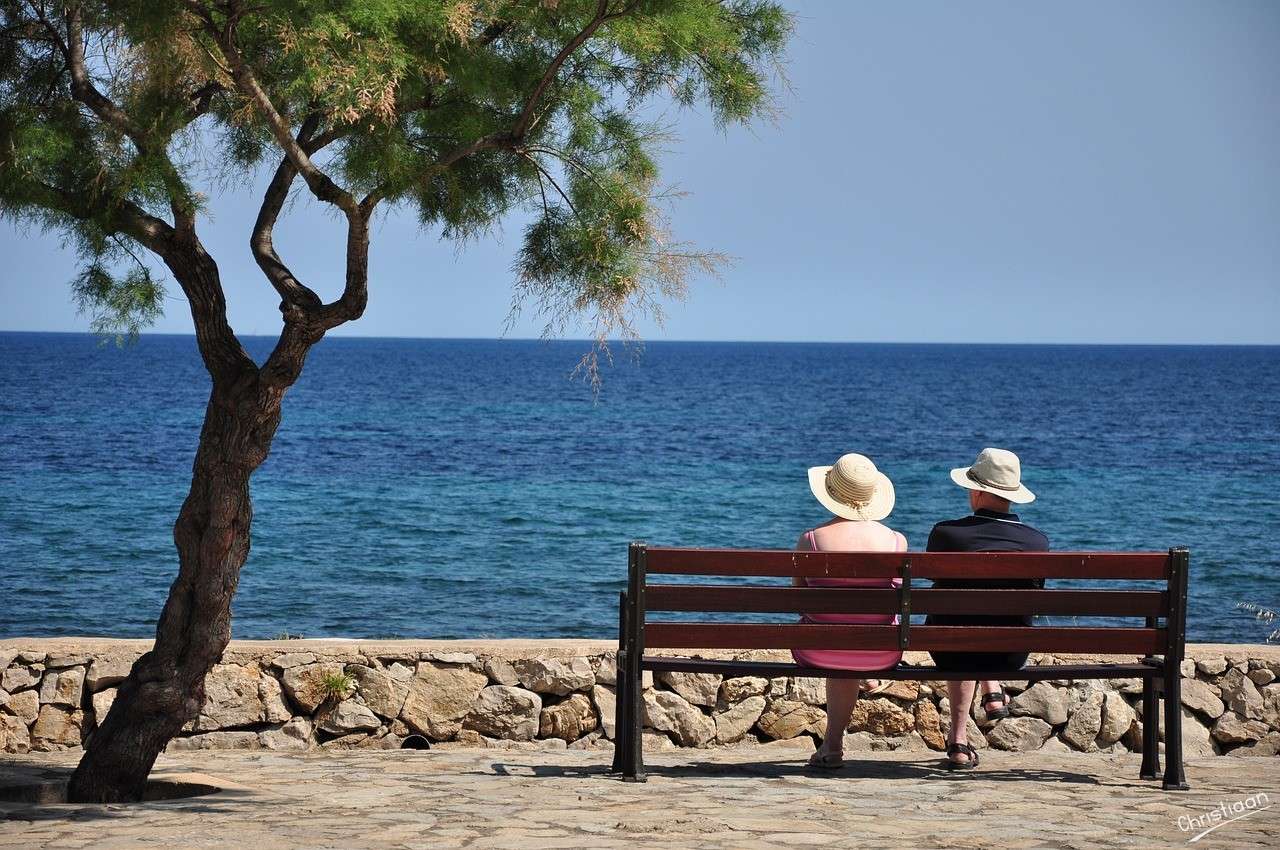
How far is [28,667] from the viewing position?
644cm

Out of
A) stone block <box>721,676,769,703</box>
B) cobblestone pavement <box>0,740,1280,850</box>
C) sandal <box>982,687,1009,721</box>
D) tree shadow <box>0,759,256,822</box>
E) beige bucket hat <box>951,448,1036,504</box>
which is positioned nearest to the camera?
cobblestone pavement <box>0,740,1280,850</box>

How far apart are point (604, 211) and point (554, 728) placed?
2474 mm

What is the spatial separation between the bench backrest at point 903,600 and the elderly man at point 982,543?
0.69 ft

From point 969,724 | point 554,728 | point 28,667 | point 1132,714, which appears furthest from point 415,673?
point 1132,714

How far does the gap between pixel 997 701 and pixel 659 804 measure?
80.5 inches

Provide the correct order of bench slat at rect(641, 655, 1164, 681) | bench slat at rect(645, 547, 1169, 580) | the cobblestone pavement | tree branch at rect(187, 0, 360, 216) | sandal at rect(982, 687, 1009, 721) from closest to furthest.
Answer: the cobblestone pavement
tree branch at rect(187, 0, 360, 216)
bench slat at rect(645, 547, 1169, 580)
bench slat at rect(641, 655, 1164, 681)
sandal at rect(982, 687, 1009, 721)

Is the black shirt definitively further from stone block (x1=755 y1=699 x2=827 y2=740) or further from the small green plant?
the small green plant

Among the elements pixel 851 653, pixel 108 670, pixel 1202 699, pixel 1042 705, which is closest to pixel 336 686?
pixel 108 670

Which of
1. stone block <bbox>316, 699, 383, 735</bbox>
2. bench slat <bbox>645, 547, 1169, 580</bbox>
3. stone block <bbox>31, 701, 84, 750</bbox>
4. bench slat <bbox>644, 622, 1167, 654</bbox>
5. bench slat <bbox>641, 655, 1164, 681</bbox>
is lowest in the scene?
stone block <bbox>31, 701, 84, 750</bbox>

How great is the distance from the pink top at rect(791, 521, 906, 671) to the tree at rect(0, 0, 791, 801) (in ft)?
4.19

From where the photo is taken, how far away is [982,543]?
5543 millimetres

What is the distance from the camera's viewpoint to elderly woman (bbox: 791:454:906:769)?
214 inches

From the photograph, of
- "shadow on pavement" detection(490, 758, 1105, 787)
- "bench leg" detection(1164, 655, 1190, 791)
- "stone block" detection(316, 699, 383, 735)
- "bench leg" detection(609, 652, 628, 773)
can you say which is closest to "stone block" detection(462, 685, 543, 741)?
"stone block" detection(316, 699, 383, 735)

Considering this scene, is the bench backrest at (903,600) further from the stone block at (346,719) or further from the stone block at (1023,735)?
the stone block at (346,719)
